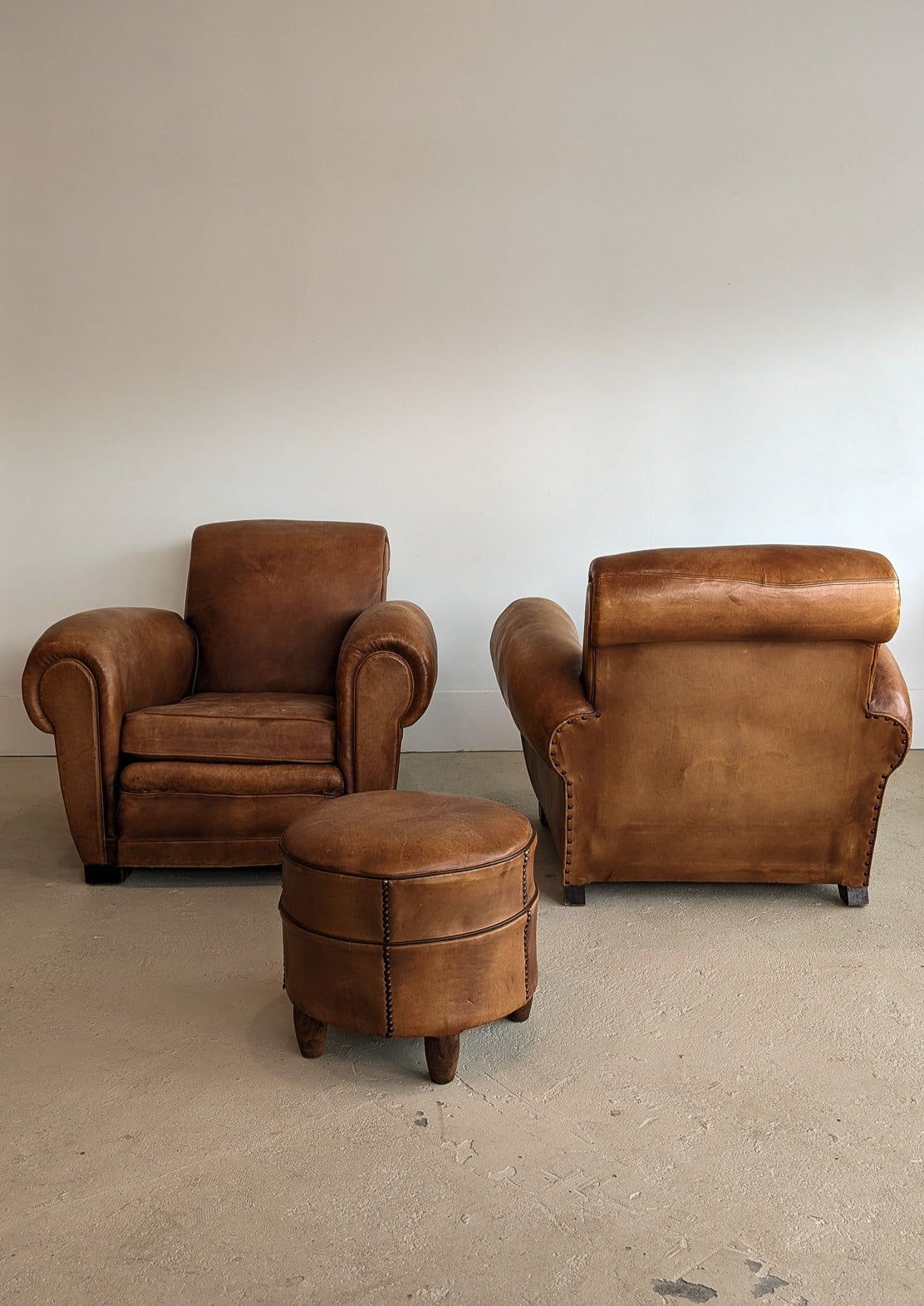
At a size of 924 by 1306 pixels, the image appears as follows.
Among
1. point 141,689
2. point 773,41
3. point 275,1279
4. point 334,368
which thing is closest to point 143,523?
point 334,368

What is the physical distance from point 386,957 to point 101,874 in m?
1.37

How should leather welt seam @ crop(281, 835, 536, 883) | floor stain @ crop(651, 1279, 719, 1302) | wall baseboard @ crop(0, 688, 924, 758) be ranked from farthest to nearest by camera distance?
wall baseboard @ crop(0, 688, 924, 758) → leather welt seam @ crop(281, 835, 536, 883) → floor stain @ crop(651, 1279, 719, 1302)

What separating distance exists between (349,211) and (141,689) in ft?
6.94

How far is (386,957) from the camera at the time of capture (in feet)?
6.08

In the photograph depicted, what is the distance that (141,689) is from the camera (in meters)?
3.12

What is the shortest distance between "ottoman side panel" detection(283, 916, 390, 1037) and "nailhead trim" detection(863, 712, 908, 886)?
54.5 inches

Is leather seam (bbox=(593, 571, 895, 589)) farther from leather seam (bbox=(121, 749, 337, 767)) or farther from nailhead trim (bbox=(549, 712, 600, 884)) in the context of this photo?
leather seam (bbox=(121, 749, 337, 767))

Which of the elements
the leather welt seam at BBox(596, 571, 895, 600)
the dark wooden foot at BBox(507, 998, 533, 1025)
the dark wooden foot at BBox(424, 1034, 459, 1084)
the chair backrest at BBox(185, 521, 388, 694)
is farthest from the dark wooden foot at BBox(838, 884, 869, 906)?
the chair backrest at BBox(185, 521, 388, 694)

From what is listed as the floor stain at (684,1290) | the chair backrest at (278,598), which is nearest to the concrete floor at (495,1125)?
the floor stain at (684,1290)

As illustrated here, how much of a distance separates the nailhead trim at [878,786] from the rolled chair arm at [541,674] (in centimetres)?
68

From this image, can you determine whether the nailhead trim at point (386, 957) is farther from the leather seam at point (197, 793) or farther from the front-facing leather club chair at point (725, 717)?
the leather seam at point (197, 793)

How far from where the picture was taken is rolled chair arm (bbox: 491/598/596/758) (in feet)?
8.53

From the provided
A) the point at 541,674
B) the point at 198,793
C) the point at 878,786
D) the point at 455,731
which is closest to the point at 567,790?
the point at 541,674

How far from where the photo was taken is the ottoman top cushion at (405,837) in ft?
6.08
